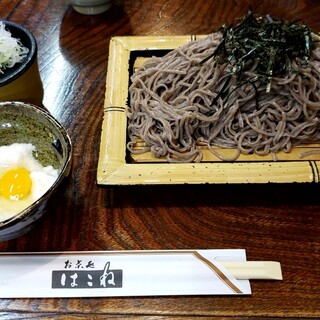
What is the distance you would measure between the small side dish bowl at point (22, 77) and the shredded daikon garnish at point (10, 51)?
0.02 metres

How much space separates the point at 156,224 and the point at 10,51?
87cm

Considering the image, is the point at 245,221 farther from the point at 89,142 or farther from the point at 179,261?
the point at 89,142

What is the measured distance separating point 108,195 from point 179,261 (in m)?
0.40

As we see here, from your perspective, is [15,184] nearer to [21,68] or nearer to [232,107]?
[21,68]

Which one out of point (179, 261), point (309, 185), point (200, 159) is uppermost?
point (200, 159)

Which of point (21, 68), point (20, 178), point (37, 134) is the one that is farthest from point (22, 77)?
point (20, 178)

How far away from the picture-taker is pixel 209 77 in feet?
5.80

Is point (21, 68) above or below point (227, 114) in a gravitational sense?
above

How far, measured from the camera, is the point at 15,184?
1503mm

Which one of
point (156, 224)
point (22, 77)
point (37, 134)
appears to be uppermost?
point (22, 77)

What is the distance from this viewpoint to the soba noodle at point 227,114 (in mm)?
1688

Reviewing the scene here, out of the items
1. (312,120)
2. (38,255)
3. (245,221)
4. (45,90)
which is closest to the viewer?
(38,255)

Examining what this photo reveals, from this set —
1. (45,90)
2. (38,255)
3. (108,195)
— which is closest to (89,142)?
(108,195)

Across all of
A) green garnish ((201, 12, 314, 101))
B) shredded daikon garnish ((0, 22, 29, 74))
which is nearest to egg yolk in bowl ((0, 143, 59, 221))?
shredded daikon garnish ((0, 22, 29, 74))
